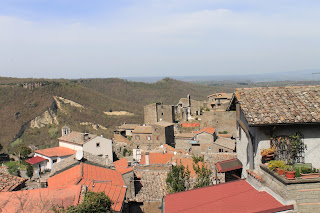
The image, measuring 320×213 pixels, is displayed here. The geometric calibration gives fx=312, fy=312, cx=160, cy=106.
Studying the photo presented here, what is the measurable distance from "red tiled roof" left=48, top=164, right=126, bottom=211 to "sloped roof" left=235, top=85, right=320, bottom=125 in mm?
6260

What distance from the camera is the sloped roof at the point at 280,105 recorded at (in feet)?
26.4

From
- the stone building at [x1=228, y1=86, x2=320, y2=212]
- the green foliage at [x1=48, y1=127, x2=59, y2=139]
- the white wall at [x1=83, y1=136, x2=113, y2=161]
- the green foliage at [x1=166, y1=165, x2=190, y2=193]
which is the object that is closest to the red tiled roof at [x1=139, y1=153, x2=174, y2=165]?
the white wall at [x1=83, y1=136, x2=113, y2=161]

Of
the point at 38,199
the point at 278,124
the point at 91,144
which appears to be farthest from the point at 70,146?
the point at 278,124

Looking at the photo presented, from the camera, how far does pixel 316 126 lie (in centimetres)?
824

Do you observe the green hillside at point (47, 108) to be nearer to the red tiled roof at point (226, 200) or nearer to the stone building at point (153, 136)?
the stone building at point (153, 136)

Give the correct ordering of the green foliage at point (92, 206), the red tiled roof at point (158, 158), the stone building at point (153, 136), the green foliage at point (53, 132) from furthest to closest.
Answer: the green foliage at point (53, 132) < the stone building at point (153, 136) < the red tiled roof at point (158, 158) < the green foliage at point (92, 206)

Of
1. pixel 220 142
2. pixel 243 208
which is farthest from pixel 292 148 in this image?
pixel 220 142

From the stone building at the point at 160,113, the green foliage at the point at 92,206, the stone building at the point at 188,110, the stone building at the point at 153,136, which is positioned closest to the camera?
the green foliage at the point at 92,206

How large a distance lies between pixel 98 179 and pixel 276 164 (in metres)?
9.79

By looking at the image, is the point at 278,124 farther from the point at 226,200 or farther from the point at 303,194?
the point at 226,200

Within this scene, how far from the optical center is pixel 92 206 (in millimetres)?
10062

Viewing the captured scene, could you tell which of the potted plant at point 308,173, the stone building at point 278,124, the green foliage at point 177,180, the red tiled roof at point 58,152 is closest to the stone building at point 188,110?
the red tiled roof at point 58,152

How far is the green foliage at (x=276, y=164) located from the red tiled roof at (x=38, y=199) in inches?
269

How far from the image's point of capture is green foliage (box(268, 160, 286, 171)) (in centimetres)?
756
